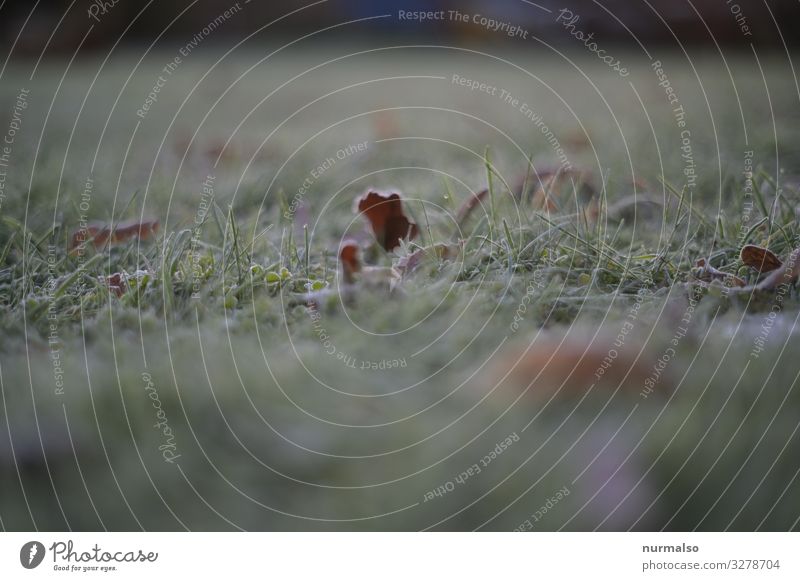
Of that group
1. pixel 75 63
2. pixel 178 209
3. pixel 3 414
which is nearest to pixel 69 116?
pixel 75 63

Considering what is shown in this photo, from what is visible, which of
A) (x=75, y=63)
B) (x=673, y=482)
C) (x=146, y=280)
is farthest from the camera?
(x=75, y=63)

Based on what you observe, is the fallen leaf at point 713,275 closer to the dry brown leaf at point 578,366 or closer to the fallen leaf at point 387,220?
the dry brown leaf at point 578,366

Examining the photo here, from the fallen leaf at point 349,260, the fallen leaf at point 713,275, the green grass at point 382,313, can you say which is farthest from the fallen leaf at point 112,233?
the fallen leaf at point 713,275

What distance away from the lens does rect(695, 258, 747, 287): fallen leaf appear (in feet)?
2.32

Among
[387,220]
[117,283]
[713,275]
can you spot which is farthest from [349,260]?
[713,275]

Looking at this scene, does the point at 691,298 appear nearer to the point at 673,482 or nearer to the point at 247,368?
the point at 673,482

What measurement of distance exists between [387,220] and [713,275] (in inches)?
11.6

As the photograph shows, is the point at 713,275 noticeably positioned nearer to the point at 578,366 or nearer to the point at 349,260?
the point at 578,366

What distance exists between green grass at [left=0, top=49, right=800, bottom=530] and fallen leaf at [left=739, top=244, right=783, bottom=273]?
19mm

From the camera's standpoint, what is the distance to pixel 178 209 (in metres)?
0.78

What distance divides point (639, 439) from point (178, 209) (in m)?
0.47

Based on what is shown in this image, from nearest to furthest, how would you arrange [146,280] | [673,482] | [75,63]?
[673,482] < [146,280] < [75,63]

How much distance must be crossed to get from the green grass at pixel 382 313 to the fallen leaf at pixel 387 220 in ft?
0.06
